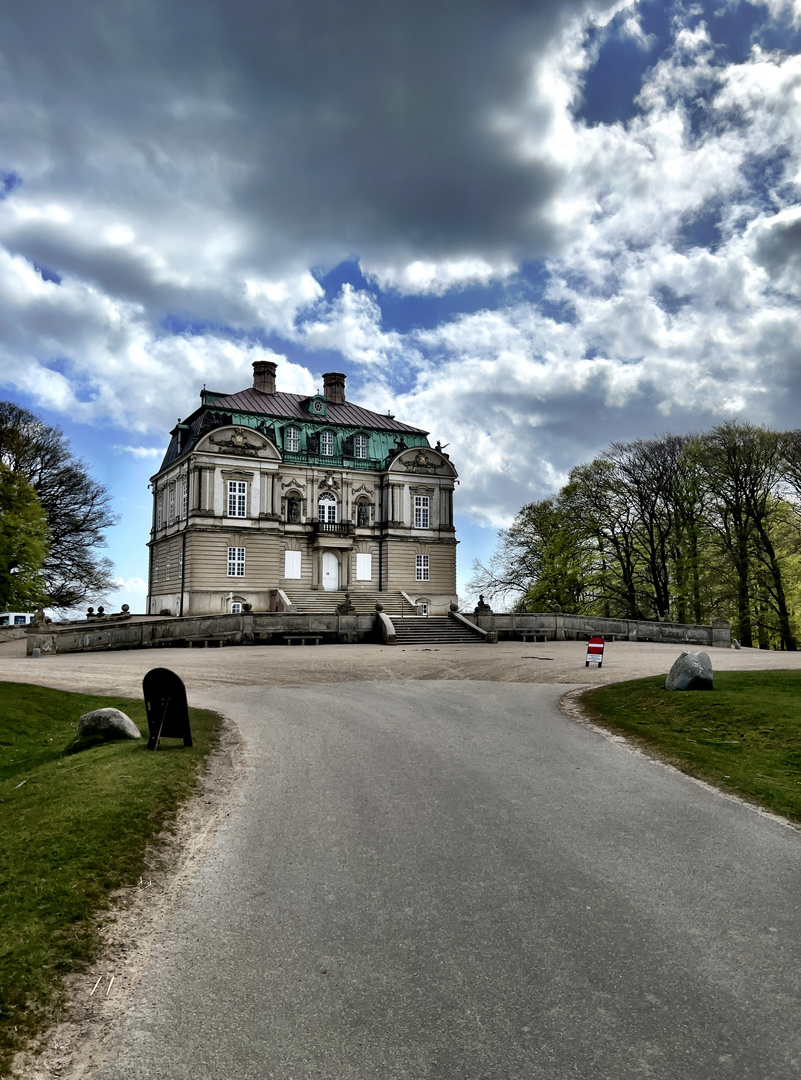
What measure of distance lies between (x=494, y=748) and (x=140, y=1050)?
7595 millimetres

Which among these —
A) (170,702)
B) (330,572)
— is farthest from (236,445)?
(170,702)

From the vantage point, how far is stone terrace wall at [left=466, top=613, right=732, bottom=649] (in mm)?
39875

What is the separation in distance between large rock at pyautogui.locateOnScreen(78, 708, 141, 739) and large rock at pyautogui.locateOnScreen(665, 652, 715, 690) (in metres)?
10.8

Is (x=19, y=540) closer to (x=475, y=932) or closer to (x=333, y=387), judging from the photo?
(x=333, y=387)

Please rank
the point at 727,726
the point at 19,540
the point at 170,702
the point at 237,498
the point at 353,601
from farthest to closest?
the point at 237,498, the point at 353,601, the point at 19,540, the point at 727,726, the point at 170,702

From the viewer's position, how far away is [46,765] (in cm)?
977

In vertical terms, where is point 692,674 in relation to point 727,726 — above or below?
above

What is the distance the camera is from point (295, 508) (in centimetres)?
5359

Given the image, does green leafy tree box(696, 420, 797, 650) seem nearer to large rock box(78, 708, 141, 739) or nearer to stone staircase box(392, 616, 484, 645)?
stone staircase box(392, 616, 484, 645)

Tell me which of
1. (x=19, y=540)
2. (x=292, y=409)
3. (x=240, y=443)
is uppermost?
(x=292, y=409)

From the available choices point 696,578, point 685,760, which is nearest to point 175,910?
point 685,760

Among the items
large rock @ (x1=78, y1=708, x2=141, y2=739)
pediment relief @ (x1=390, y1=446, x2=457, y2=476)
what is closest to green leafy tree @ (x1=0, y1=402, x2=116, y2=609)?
pediment relief @ (x1=390, y1=446, x2=457, y2=476)

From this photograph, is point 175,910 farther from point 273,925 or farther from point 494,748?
point 494,748

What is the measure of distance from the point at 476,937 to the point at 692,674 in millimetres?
11939
